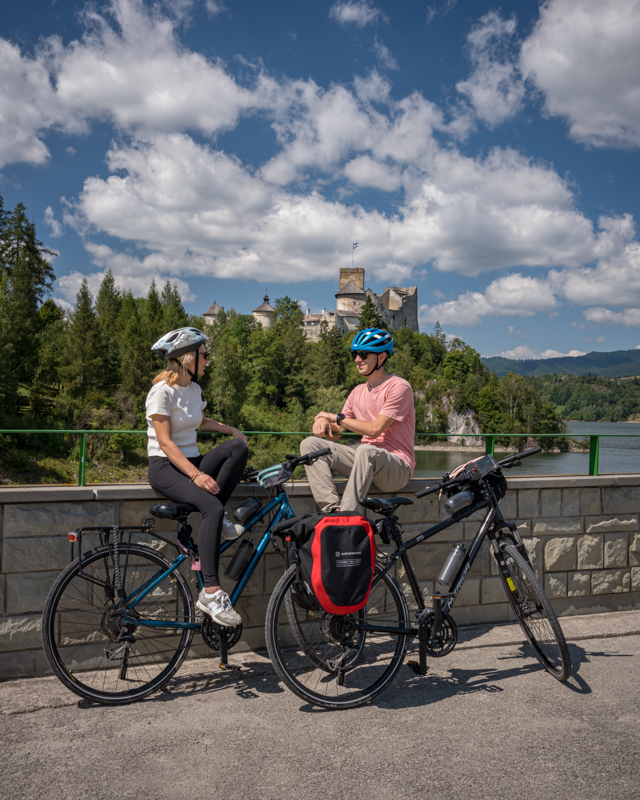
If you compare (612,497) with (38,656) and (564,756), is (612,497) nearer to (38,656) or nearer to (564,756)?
(564,756)

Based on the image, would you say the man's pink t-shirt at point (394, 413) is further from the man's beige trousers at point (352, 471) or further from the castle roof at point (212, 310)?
the castle roof at point (212, 310)

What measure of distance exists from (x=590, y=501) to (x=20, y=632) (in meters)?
4.04

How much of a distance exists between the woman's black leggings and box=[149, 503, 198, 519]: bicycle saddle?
0.12 ft

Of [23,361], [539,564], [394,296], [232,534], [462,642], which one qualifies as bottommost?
[462,642]

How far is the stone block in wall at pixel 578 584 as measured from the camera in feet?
15.5

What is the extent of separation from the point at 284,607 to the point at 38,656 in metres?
1.45

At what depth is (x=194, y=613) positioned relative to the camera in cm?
336

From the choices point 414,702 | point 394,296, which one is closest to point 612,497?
point 414,702

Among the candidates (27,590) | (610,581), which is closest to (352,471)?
(27,590)

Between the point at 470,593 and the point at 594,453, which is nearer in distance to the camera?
the point at 470,593

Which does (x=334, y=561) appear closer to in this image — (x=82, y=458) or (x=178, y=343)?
(x=178, y=343)

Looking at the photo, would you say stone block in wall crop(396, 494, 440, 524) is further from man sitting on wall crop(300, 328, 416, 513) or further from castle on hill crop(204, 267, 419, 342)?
castle on hill crop(204, 267, 419, 342)

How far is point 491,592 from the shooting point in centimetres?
452

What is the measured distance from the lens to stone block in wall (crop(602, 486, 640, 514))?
4.85m
